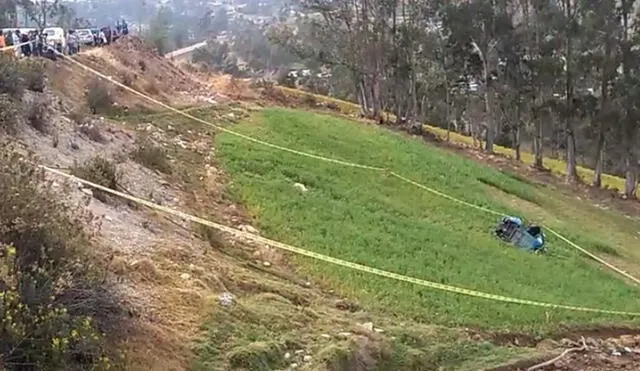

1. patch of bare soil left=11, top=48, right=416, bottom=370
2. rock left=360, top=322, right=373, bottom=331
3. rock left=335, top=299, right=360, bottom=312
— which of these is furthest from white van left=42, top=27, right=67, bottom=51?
rock left=360, top=322, right=373, bottom=331

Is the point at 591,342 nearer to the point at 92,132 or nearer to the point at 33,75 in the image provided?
the point at 92,132

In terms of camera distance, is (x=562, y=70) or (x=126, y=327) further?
(x=562, y=70)

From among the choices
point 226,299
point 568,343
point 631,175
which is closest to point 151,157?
point 226,299

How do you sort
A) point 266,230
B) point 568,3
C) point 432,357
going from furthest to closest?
point 568,3, point 266,230, point 432,357

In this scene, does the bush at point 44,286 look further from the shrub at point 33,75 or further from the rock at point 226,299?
the shrub at point 33,75

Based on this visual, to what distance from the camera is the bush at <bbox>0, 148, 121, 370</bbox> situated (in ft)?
22.0

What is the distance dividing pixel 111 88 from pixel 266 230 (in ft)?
32.7

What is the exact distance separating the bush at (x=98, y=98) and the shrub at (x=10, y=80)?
18.6 feet

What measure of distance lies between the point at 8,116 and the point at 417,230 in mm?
8599

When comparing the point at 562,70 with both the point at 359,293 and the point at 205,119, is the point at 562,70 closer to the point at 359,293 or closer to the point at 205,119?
the point at 205,119

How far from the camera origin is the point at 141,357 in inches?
305

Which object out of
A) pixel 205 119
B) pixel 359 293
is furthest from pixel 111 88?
pixel 359 293

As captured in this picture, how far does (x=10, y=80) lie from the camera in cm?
1455

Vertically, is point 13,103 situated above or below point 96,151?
above
